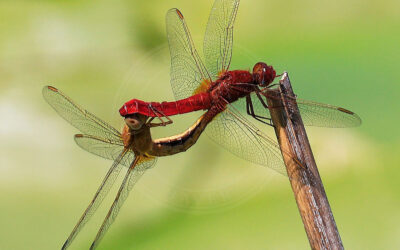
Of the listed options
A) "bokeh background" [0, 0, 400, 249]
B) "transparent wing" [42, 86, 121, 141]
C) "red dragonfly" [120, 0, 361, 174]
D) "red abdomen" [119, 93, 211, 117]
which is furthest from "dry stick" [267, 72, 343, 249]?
"transparent wing" [42, 86, 121, 141]

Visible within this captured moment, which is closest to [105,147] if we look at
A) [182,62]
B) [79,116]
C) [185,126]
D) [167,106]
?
[79,116]

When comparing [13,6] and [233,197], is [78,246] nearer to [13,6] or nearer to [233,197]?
[233,197]

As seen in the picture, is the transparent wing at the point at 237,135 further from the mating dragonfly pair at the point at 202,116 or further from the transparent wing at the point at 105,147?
the transparent wing at the point at 105,147

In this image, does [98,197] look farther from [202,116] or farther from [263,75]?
[263,75]

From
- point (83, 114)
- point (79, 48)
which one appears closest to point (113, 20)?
point (79, 48)

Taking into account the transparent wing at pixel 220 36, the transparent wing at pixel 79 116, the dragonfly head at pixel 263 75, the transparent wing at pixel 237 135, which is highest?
the transparent wing at pixel 220 36

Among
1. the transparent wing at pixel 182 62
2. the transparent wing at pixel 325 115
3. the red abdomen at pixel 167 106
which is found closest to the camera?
the red abdomen at pixel 167 106

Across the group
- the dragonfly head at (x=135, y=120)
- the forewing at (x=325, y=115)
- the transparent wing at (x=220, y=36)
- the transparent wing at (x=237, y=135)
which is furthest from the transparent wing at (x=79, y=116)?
the forewing at (x=325, y=115)
